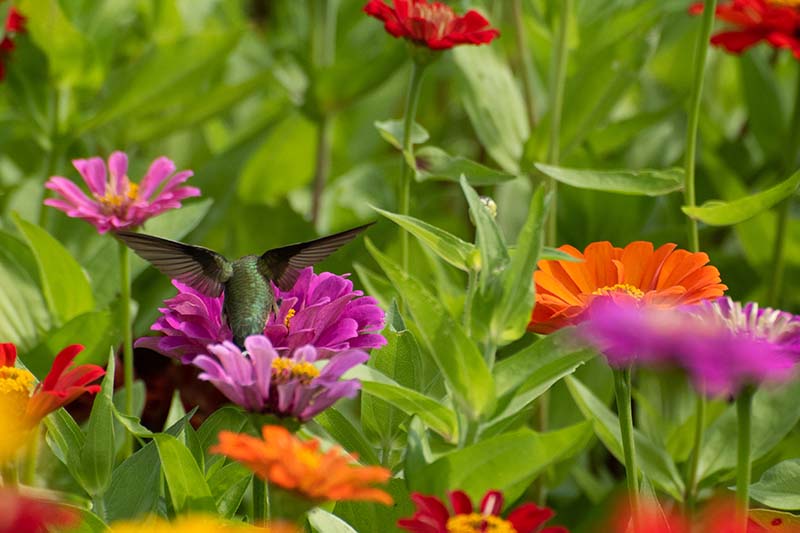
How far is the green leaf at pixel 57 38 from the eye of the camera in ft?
3.80

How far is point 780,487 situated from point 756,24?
470 mm

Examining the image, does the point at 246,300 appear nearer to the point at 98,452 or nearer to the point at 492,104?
the point at 98,452

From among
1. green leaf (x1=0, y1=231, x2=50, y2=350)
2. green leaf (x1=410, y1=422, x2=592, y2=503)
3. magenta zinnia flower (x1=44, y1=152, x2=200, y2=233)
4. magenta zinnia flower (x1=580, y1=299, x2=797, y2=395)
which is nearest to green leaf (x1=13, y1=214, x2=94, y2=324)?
green leaf (x1=0, y1=231, x2=50, y2=350)

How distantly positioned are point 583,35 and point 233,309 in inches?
26.6

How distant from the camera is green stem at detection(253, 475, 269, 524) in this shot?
21.3 inches

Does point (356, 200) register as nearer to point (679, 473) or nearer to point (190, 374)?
point (190, 374)

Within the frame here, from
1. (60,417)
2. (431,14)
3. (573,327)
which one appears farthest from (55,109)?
(573,327)

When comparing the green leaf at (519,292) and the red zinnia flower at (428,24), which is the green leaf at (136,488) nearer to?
the green leaf at (519,292)

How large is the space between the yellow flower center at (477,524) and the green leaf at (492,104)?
24.9 inches

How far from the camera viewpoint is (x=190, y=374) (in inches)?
38.8

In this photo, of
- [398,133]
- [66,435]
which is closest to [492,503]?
[66,435]

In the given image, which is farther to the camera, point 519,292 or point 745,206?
point 745,206

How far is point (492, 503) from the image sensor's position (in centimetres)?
46

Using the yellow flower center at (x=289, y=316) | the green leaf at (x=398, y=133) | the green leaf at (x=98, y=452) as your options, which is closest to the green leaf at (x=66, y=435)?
the green leaf at (x=98, y=452)
